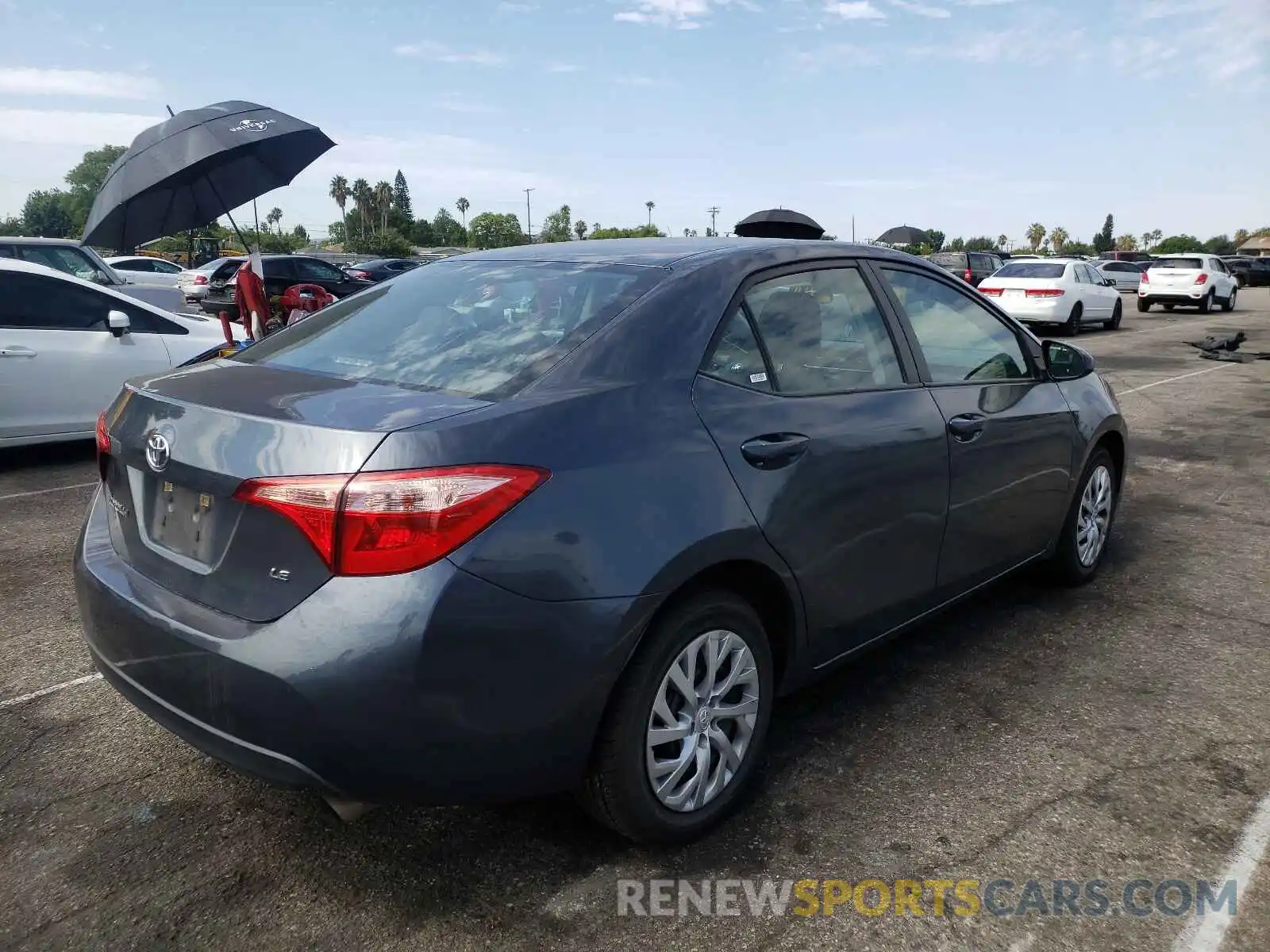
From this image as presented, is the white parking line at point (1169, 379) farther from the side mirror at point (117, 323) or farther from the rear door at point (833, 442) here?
the side mirror at point (117, 323)

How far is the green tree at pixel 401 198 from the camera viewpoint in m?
149

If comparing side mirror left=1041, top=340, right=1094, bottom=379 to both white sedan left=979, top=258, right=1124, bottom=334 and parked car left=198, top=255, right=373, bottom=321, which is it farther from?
parked car left=198, top=255, right=373, bottom=321

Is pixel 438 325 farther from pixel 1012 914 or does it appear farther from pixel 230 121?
pixel 230 121

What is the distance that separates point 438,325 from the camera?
3000 mm

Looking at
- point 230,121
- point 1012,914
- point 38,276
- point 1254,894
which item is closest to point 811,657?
point 1012,914

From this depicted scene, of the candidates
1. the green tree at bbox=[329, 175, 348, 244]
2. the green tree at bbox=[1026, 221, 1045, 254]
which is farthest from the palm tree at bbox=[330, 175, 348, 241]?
the green tree at bbox=[1026, 221, 1045, 254]

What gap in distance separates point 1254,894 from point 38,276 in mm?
8214

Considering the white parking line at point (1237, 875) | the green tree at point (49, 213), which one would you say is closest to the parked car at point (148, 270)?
the white parking line at point (1237, 875)

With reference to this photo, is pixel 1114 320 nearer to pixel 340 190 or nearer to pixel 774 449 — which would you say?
pixel 774 449

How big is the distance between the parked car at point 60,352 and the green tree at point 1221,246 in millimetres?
112143

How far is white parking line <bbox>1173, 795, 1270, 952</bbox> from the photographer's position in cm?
239

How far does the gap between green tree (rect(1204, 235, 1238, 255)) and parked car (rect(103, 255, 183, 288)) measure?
100387mm

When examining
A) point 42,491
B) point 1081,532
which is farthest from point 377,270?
point 1081,532

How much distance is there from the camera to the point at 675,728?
8.67 feet
